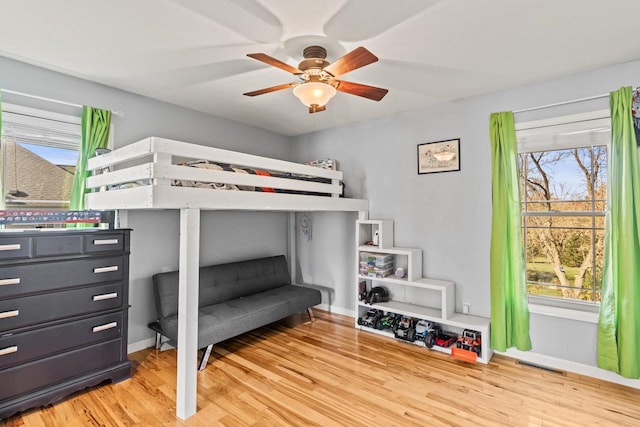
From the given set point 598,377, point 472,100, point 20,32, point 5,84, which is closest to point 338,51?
point 472,100

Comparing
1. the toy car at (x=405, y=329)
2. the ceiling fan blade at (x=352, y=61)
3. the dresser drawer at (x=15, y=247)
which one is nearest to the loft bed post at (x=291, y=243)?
the toy car at (x=405, y=329)

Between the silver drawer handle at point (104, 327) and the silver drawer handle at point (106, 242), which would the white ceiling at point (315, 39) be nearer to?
the silver drawer handle at point (106, 242)

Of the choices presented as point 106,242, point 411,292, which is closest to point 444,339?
point 411,292

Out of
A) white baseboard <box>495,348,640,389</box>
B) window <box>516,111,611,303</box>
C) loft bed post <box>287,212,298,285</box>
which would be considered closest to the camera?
white baseboard <box>495,348,640,389</box>

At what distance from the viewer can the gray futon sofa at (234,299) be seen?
2.83 m

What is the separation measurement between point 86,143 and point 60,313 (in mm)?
1407

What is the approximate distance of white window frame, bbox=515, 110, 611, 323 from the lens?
257 centimetres

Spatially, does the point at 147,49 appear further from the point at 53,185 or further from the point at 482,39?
the point at 482,39

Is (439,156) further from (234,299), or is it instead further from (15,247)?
(15,247)

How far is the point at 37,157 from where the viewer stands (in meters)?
2.56

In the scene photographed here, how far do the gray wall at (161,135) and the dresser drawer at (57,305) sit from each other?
57 cm

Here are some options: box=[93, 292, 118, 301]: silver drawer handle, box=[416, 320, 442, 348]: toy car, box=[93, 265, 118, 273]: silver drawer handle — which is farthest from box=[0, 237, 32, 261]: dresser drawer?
box=[416, 320, 442, 348]: toy car

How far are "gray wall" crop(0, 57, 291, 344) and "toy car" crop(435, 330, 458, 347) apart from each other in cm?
235

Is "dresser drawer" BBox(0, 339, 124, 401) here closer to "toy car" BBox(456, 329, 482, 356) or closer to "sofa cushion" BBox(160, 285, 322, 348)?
"sofa cushion" BBox(160, 285, 322, 348)
